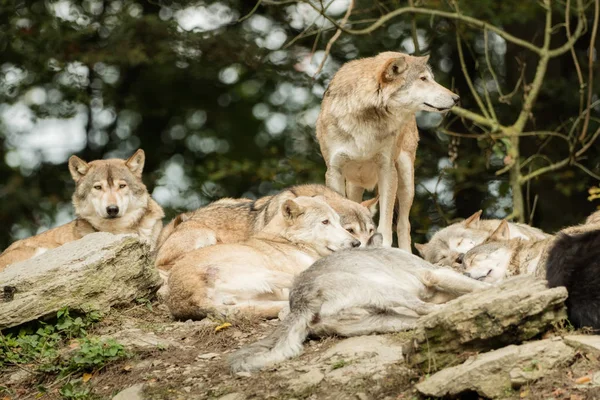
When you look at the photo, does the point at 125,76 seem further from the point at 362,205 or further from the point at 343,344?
the point at 343,344

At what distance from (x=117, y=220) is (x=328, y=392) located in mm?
6325

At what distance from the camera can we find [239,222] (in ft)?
31.8

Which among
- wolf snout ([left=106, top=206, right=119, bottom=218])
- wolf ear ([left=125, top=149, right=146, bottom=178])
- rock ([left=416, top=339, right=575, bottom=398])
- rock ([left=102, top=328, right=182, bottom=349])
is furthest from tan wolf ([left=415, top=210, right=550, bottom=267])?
rock ([left=416, top=339, right=575, bottom=398])

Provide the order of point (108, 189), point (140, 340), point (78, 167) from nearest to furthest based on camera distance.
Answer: point (140, 340) < point (108, 189) < point (78, 167)

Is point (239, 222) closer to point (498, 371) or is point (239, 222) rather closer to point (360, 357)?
point (360, 357)

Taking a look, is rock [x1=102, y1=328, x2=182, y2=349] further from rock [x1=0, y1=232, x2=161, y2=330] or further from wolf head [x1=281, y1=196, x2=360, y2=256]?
wolf head [x1=281, y1=196, x2=360, y2=256]

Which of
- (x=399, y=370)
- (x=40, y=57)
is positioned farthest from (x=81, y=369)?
(x=40, y=57)

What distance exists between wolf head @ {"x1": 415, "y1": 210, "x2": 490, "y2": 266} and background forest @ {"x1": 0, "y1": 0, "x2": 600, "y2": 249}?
5.39 meters

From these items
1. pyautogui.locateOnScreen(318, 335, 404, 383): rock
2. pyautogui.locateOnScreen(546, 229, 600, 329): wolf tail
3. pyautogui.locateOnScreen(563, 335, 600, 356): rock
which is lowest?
pyautogui.locateOnScreen(318, 335, 404, 383): rock

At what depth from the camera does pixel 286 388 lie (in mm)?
5781

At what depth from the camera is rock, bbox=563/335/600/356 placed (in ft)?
17.5

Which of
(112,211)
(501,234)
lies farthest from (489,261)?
(112,211)

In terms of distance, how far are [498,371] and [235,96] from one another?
13.8 metres

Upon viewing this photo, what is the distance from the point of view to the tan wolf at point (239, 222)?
870 centimetres
